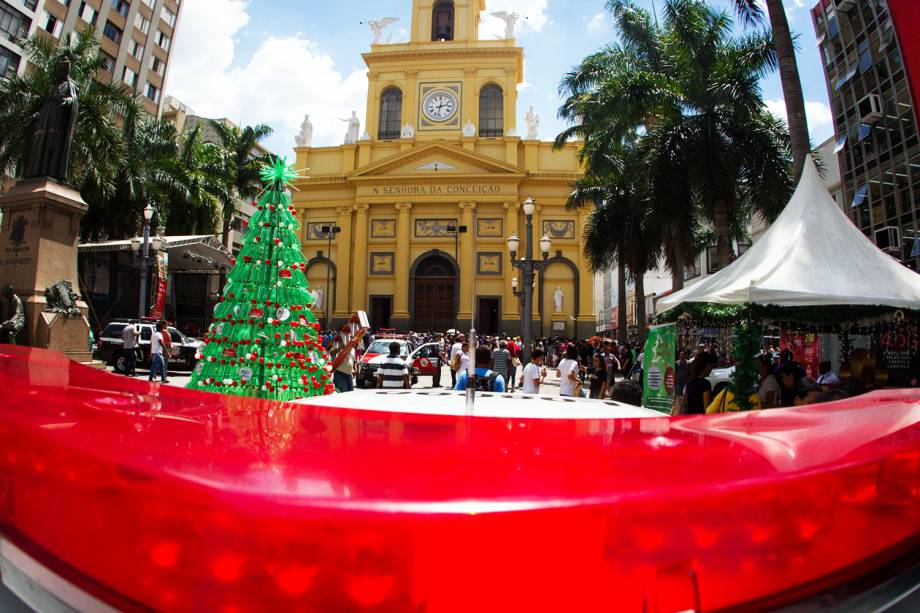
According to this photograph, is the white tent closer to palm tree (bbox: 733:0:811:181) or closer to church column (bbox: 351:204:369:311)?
palm tree (bbox: 733:0:811:181)

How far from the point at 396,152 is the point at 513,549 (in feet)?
140

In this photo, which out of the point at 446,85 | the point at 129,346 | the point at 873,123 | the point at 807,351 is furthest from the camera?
the point at 446,85

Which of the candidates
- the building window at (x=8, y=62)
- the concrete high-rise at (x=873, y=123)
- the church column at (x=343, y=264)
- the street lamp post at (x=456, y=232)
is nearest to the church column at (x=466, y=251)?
the street lamp post at (x=456, y=232)

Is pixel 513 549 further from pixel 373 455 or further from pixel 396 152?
pixel 396 152

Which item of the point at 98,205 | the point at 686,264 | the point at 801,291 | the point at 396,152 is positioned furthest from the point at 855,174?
the point at 98,205

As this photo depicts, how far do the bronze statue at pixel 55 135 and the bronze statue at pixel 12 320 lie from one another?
2.95 metres

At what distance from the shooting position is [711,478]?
927mm

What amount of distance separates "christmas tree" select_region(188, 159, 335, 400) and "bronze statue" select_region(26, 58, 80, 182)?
364 inches

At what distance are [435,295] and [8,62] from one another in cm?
2837

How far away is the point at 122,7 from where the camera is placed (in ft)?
123

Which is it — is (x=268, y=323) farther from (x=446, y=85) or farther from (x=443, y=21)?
(x=443, y=21)

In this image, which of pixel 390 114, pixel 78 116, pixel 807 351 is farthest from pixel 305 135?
pixel 807 351

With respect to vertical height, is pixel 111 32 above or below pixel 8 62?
above

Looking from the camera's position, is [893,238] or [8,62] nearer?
[893,238]
